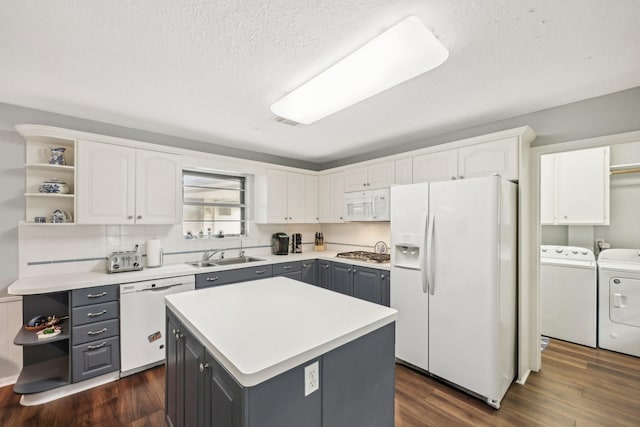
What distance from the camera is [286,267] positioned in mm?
3654

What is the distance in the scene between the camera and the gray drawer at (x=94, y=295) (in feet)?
7.38

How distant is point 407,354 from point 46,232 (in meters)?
3.54

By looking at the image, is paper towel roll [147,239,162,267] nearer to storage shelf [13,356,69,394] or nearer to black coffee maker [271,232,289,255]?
storage shelf [13,356,69,394]

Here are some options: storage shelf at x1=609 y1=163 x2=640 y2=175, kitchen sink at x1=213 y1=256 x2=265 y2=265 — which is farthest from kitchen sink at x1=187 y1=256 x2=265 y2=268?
storage shelf at x1=609 y1=163 x2=640 y2=175

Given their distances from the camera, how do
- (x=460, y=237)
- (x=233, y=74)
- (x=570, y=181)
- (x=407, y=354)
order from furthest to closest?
(x=570, y=181), (x=407, y=354), (x=460, y=237), (x=233, y=74)

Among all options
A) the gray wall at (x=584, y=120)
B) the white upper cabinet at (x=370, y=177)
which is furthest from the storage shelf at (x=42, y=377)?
the gray wall at (x=584, y=120)

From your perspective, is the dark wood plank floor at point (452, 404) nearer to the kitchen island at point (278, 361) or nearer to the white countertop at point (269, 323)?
the kitchen island at point (278, 361)

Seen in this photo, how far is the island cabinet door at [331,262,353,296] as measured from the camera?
3479mm

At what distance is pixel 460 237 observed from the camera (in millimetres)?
2281

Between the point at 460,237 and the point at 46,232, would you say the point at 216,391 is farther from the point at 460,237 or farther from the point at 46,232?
the point at 46,232

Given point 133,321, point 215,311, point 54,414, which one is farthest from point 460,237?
point 54,414

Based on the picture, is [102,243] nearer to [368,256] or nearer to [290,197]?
[290,197]

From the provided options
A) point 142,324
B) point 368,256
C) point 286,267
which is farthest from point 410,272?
point 142,324

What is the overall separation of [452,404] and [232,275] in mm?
2379
